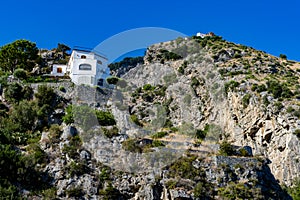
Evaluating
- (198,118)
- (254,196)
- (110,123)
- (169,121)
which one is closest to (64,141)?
(110,123)

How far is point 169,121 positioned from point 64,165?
17.4 m

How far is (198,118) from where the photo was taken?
143ft

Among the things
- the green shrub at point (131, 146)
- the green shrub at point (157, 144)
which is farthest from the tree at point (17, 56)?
the green shrub at point (157, 144)

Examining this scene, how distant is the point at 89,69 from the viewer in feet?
136

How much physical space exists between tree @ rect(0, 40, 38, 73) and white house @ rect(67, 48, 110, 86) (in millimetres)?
7534

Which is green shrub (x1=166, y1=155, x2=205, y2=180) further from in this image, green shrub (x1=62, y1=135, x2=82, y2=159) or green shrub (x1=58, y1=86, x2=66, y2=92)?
green shrub (x1=58, y1=86, x2=66, y2=92)

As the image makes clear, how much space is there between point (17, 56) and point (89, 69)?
1090 centimetres

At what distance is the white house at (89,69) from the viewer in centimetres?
4081

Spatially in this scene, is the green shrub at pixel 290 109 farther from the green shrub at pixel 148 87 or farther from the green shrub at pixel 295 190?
the green shrub at pixel 148 87

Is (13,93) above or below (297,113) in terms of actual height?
above

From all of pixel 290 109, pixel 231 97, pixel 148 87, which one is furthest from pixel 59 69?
pixel 290 109

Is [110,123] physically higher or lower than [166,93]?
lower

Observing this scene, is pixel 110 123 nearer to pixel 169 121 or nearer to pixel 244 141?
pixel 169 121

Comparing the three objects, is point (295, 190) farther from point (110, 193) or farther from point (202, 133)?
point (110, 193)
